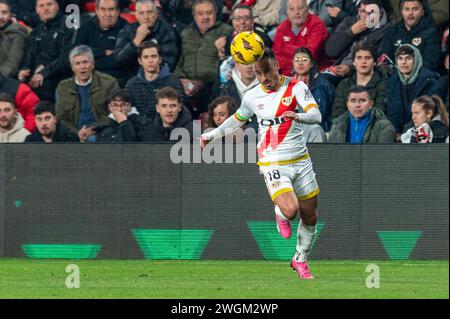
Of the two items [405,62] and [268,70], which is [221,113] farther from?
[268,70]

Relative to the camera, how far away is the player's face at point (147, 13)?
17.2 metres

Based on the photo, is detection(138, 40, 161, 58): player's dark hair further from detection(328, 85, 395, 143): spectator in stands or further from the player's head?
the player's head

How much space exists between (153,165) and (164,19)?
2876mm

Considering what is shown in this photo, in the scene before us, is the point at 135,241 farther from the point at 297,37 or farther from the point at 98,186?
the point at 297,37

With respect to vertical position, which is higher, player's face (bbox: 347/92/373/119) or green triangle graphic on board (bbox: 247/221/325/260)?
player's face (bbox: 347/92/373/119)

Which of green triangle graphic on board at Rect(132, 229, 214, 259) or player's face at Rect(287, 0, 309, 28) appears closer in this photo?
green triangle graphic on board at Rect(132, 229, 214, 259)

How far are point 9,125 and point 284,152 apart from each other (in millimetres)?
5580

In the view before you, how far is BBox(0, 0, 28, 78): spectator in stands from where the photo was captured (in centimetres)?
1791

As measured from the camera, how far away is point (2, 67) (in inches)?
706

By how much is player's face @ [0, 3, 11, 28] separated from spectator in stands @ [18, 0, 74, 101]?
18.4 inches

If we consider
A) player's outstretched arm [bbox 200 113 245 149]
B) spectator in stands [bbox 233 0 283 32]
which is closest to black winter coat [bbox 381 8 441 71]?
spectator in stands [bbox 233 0 283 32]

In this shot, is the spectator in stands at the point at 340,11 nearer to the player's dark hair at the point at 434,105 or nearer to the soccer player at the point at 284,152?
the player's dark hair at the point at 434,105

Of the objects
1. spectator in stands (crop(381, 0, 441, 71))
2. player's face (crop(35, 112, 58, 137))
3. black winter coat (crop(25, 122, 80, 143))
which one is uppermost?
spectator in stands (crop(381, 0, 441, 71))
